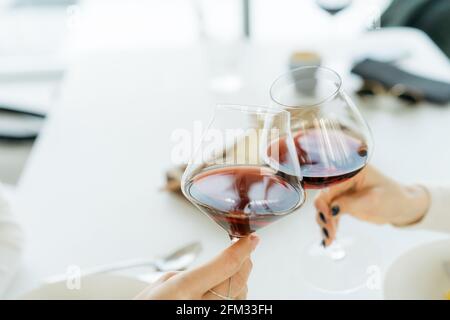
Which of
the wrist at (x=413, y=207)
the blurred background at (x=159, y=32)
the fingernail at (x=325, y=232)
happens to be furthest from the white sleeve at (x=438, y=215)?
the blurred background at (x=159, y=32)

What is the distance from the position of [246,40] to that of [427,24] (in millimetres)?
500

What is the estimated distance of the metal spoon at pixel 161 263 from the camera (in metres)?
0.65

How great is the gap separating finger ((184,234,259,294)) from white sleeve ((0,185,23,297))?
0.92 ft

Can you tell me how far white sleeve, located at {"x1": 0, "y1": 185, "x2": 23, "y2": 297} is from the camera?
2.12 feet

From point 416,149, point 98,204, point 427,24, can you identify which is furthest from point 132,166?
point 427,24

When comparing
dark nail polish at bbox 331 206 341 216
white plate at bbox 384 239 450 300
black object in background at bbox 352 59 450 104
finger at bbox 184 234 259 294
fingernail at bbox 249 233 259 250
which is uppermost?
black object in background at bbox 352 59 450 104

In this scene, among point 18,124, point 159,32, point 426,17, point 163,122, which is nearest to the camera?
point 163,122

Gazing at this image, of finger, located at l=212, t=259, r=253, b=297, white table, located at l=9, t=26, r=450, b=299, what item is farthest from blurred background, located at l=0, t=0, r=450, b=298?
finger, located at l=212, t=259, r=253, b=297

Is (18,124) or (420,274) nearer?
(420,274)

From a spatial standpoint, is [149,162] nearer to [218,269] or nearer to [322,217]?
[322,217]

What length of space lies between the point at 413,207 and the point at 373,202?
5 cm

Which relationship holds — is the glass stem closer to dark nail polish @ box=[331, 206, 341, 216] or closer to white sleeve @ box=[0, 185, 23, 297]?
dark nail polish @ box=[331, 206, 341, 216]

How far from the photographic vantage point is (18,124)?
1.18m

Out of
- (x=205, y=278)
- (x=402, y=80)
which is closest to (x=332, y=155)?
(x=205, y=278)
